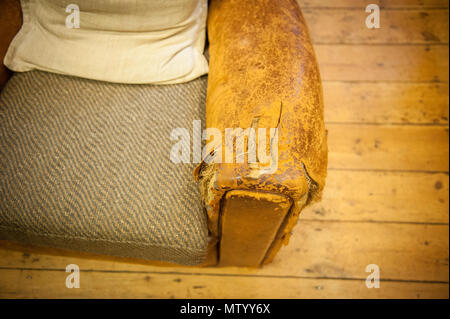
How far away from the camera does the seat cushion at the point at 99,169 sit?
73cm

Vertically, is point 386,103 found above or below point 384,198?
above

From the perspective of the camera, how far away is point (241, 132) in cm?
60

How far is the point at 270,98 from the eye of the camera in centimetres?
62

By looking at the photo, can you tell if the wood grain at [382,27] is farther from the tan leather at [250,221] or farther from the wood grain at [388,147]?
the tan leather at [250,221]

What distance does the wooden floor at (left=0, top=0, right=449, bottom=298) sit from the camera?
1108mm

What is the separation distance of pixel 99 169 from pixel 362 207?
103cm

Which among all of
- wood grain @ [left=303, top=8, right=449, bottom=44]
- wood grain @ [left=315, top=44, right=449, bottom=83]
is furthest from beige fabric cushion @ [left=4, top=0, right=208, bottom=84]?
wood grain @ [left=303, top=8, right=449, bottom=44]

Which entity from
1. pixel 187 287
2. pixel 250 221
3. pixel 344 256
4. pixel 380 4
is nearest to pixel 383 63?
pixel 380 4

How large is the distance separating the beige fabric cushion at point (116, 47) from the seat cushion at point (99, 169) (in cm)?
4

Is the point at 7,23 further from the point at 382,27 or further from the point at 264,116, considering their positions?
the point at 382,27

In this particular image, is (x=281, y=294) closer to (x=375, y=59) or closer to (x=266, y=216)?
(x=266, y=216)

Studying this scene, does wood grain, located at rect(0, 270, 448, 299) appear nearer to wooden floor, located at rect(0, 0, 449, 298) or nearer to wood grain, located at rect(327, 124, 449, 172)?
wooden floor, located at rect(0, 0, 449, 298)

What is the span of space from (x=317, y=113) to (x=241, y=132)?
0.60 ft

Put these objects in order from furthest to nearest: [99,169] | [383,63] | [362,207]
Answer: [383,63] < [362,207] < [99,169]
